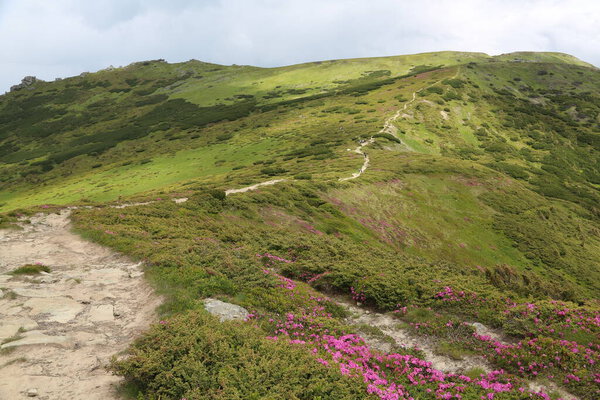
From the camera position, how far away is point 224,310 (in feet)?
46.2

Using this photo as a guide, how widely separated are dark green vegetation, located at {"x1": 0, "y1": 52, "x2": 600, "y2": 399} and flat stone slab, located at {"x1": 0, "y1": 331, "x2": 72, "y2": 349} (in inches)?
118

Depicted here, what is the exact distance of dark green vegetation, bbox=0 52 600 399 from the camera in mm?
11852

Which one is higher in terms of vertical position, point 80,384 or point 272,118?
point 272,118

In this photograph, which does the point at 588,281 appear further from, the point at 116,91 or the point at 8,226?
the point at 116,91

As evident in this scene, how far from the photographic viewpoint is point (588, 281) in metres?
42.4

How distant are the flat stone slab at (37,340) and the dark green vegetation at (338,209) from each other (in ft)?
9.82

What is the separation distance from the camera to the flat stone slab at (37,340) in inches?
428

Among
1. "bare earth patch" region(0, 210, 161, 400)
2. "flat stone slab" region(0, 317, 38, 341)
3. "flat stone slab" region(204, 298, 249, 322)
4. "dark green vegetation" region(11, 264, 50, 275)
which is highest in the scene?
"dark green vegetation" region(11, 264, 50, 275)

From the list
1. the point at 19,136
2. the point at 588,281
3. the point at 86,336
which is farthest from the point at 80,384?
the point at 19,136

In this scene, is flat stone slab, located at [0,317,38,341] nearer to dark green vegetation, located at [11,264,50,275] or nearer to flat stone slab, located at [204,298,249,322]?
dark green vegetation, located at [11,264,50,275]

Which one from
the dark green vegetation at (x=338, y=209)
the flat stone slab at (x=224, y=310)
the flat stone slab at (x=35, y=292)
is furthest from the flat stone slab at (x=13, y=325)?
the flat stone slab at (x=224, y=310)

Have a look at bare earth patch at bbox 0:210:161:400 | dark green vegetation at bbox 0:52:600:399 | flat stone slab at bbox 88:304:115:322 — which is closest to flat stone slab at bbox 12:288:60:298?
bare earth patch at bbox 0:210:161:400

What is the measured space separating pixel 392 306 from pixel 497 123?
109 metres

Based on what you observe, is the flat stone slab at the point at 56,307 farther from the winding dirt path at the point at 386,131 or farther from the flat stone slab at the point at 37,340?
the winding dirt path at the point at 386,131
